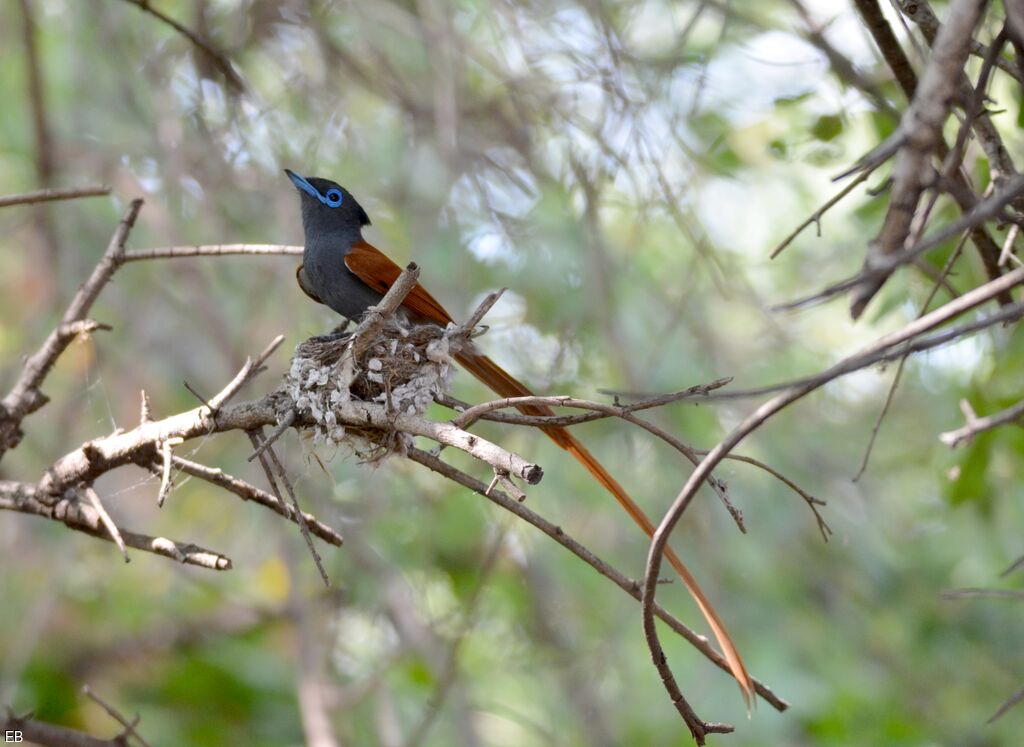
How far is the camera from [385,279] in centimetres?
476

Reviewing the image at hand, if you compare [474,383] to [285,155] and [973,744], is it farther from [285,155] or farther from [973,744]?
[973,744]

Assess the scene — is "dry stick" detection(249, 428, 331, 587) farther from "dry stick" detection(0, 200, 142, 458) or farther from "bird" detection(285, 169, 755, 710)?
"bird" detection(285, 169, 755, 710)

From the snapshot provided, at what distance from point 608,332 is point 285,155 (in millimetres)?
2435

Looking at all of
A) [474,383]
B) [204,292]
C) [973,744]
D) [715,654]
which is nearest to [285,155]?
[204,292]

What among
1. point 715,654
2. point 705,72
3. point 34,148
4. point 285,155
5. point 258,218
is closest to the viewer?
point 715,654

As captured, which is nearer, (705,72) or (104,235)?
(705,72)

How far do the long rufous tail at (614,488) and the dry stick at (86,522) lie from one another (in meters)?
1.02

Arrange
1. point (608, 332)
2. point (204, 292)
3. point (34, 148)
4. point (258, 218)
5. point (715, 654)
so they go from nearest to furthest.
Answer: point (715, 654)
point (608, 332)
point (34, 148)
point (204, 292)
point (258, 218)

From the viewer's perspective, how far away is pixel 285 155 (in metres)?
6.48

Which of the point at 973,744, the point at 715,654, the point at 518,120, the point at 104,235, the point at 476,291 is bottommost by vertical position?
the point at 715,654

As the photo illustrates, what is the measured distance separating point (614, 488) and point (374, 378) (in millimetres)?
1045

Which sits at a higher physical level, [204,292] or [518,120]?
[518,120]

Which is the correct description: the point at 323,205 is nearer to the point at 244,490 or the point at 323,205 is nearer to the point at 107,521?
the point at 244,490

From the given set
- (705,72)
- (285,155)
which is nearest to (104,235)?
(285,155)
